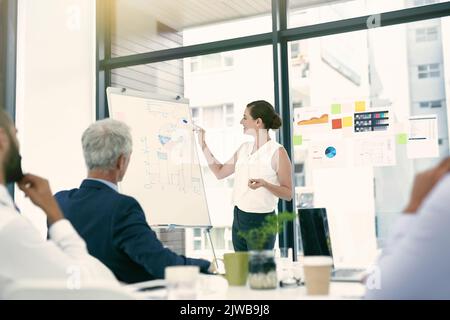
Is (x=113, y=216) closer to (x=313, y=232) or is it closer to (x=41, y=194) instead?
(x=41, y=194)

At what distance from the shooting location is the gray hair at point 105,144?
1.67 m

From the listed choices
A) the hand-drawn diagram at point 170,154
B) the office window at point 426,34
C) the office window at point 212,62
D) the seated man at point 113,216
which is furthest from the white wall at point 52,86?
the office window at point 426,34

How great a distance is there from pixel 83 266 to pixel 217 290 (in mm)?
332

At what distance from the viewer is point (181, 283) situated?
1.17 metres

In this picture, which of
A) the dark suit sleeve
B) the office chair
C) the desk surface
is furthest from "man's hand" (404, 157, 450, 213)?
A: the dark suit sleeve

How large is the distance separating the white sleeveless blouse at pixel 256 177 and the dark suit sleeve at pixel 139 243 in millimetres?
1627

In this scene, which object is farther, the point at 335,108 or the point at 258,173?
the point at 335,108

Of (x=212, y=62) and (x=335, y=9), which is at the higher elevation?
(x=335, y=9)

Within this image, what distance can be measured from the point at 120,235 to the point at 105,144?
0.31 meters

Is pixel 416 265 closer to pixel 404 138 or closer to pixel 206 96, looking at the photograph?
pixel 404 138

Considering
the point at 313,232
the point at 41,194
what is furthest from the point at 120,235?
the point at 313,232

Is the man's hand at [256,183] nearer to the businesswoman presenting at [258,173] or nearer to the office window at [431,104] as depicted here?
the businesswoman presenting at [258,173]

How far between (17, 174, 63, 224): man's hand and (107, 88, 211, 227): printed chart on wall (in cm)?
187

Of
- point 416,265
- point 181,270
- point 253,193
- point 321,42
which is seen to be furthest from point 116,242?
point 321,42
